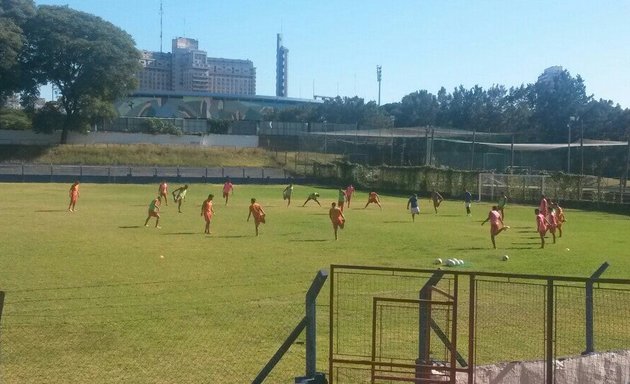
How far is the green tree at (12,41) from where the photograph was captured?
79125mm

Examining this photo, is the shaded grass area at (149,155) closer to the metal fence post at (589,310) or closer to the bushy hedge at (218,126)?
the bushy hedge at (218,126)

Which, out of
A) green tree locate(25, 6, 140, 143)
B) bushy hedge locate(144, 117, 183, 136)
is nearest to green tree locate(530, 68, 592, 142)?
bushy hedge locate(144, 117, 183, 136)

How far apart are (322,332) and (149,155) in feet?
244

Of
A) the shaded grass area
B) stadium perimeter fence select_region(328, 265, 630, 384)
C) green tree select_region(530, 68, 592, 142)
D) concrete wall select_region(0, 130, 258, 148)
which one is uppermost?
green tree select_region(530, 68, 592, 142)

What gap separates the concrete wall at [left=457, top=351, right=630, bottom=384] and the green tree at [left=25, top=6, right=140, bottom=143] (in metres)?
78.5

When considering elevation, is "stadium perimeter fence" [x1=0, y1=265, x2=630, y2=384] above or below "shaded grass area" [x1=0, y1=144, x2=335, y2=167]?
below

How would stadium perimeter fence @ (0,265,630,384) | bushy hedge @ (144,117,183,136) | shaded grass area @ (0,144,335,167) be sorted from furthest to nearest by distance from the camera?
bushy hedge @ (144,117,183,136) < shaded grass area @ (0,144,335,167) < stadium perimeter fence @ (0,265,630,384)

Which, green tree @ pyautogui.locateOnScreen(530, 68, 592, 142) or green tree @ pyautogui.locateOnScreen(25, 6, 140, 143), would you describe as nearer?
green tree @ pyautogui.locateOnScreen(25, 6, 140, 143)

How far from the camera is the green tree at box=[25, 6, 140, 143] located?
3290 inches

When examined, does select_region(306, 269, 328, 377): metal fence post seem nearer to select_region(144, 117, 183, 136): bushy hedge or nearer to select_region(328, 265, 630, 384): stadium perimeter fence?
select_region(328, 265, 630, 384): stadium perimeter fence

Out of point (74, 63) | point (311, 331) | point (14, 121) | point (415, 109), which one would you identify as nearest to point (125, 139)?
point (74, 63)

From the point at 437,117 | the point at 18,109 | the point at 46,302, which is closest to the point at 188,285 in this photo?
the point at 46,302

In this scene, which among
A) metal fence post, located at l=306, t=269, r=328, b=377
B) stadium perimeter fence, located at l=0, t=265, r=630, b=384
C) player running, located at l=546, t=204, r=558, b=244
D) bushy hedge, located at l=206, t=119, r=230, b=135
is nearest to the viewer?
metal fence post, located at l=306, t=269, r=328, b=377

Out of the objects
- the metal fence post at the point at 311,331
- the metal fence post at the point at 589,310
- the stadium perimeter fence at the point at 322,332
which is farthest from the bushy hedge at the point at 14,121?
the metal fence post at the point at 311,331
